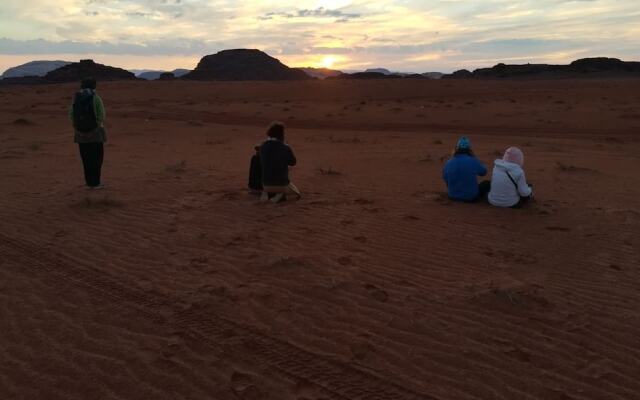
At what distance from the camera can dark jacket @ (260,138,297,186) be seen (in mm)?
7699

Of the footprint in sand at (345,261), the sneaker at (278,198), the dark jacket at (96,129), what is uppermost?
the dark jacket at (96,129)

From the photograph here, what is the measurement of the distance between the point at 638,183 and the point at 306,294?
779cm

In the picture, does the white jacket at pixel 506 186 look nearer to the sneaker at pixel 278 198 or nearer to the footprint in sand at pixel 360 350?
the sneaker at pixel 278 198

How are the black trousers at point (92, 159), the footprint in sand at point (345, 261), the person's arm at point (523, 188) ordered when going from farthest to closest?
the black trousers at point (92, 159) < the person's arm at point (523, 188) < the footprint in sand at point (345, 261)

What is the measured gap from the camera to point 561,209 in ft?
25.5

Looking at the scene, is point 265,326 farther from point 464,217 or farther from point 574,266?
point 464,217

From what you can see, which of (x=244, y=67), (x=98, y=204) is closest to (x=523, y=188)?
(x=98, y=204)

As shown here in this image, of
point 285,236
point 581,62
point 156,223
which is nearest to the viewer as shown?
point 285,236

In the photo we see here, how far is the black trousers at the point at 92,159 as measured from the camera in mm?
8977

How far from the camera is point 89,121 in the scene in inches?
347

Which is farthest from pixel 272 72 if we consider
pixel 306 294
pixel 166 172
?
pixel 306 294

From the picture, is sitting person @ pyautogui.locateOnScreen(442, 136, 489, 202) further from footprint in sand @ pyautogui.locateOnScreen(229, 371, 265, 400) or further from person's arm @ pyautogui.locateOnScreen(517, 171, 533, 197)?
footprint in sand @ pyautogui.locateOnScreen(229, 371, 265, 400)

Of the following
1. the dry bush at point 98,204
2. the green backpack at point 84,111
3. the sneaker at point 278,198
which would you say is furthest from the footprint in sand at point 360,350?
the green backpack at point 84,111

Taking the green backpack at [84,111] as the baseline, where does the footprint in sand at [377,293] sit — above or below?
below
